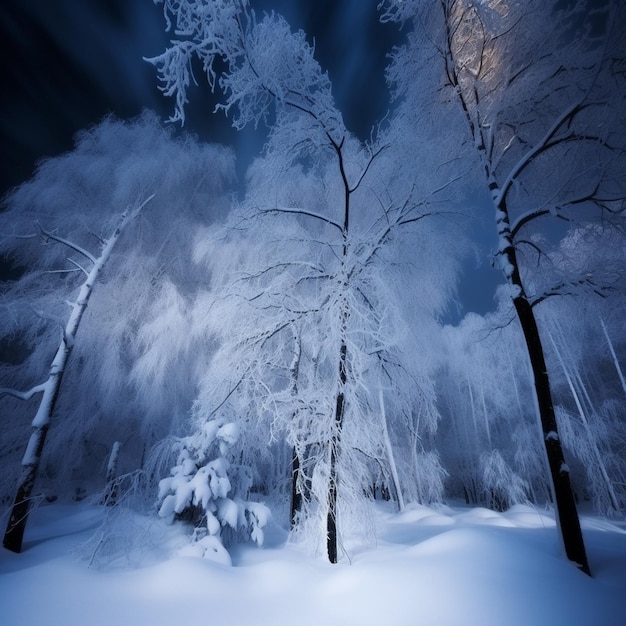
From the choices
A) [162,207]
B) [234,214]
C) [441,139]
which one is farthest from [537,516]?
[162,207]

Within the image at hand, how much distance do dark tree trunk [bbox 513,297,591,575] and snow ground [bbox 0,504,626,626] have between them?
8.1 inches

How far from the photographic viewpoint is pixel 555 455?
11.7 feet

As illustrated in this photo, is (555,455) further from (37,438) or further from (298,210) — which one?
(37,438)

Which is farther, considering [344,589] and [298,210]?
[298,210]

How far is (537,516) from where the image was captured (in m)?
11.2

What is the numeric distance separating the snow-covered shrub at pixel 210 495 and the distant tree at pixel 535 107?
4.44 m

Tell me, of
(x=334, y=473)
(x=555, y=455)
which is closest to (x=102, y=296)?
(x=334, y=473)

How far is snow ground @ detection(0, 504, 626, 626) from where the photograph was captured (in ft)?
8.13

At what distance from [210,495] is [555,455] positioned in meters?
4.89

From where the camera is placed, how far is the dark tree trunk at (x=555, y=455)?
10.5 ft

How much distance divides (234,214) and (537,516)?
1454 cm

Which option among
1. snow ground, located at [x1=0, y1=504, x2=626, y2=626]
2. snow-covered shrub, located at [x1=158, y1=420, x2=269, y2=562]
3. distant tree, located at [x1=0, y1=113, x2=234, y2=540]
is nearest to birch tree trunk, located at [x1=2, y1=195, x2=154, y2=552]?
snow ground, located at [x1=0, y1=504, x2=626, y2=626]

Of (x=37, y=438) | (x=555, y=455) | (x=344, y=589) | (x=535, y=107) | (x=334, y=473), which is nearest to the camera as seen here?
(x=344, y=589)

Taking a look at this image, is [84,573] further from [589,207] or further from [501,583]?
[589,207]
